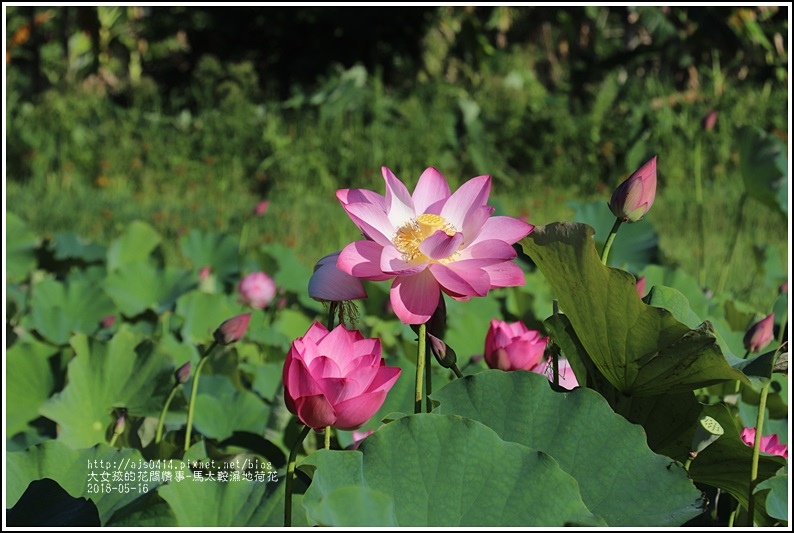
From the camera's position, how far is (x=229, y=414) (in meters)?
1.18

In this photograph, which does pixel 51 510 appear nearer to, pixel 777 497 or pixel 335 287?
pixel 335 287

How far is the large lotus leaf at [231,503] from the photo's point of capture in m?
0.71

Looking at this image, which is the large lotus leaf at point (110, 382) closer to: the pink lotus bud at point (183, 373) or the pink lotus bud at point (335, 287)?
the pink lotus bud at point (183, 373)

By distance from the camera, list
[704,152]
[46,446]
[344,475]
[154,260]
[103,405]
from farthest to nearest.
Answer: [704,152] < [154,260] < [103,405] < [46,446] < [344,475]

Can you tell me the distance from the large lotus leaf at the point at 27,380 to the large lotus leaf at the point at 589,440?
802mm

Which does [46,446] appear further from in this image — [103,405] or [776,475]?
[776,475]

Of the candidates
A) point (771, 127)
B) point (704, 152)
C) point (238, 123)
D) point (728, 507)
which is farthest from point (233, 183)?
point (728, 507)

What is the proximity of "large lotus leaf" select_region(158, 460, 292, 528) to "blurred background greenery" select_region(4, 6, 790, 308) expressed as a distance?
267cm

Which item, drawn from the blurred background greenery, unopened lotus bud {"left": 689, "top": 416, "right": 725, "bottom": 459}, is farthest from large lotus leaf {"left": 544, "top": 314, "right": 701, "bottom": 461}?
the blurred background greenery

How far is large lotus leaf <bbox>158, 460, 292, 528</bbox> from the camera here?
715 mm

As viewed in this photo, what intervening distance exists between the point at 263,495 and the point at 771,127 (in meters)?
5.61

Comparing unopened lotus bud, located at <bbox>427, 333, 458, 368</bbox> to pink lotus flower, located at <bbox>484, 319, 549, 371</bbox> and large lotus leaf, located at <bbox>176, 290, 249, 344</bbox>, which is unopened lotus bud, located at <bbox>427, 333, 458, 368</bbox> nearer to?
pink lotus flower, located at <bbox>484, 319, 549, 371</bbox>

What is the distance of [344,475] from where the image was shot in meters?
0.66

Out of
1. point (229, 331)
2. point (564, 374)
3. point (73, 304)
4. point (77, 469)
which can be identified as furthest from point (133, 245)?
point (564, 374)
